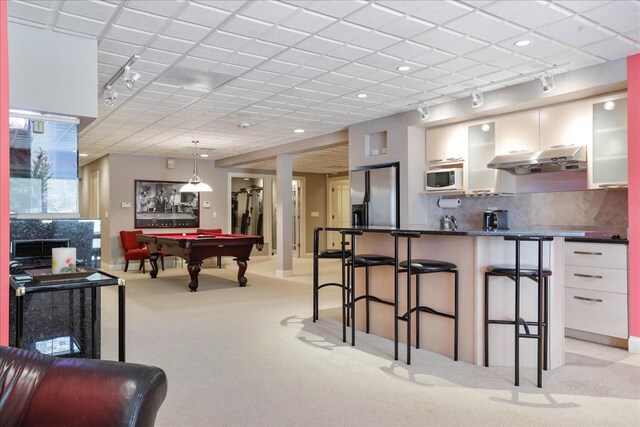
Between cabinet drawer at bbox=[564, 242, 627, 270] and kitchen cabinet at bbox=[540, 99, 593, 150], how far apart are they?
0.98 metres

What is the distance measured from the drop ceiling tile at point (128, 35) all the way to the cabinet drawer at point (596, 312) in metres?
4.27

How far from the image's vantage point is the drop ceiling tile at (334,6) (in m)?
2.80

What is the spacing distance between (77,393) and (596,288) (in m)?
4.16

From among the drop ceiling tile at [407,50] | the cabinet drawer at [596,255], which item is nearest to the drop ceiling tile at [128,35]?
the drop ceiling tile at [407,50]

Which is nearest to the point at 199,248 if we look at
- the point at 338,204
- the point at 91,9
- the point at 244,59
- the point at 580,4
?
the point at 244,59

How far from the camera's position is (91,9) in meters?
2.83

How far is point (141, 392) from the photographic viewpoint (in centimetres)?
135

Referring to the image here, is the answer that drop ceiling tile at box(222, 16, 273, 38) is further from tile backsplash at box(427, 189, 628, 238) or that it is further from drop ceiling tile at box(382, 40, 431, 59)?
tile backsplash at box(427, 189, 628, 238)

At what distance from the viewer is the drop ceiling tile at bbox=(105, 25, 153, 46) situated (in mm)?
3139

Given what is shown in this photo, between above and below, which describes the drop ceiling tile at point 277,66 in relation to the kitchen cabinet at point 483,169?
above

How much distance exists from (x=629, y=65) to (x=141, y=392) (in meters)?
4.33

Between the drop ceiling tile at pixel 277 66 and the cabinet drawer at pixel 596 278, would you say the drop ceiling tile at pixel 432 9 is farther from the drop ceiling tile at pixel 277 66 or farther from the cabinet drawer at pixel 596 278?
the cabinet drawer at pixel 596 278

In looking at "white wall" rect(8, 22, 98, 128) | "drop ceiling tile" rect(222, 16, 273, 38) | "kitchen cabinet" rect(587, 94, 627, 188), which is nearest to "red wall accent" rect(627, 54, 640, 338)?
"kitchen cabinet" rect(587, 94, 627, 188)

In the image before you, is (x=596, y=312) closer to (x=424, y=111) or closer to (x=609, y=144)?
(x=609, y=144)
